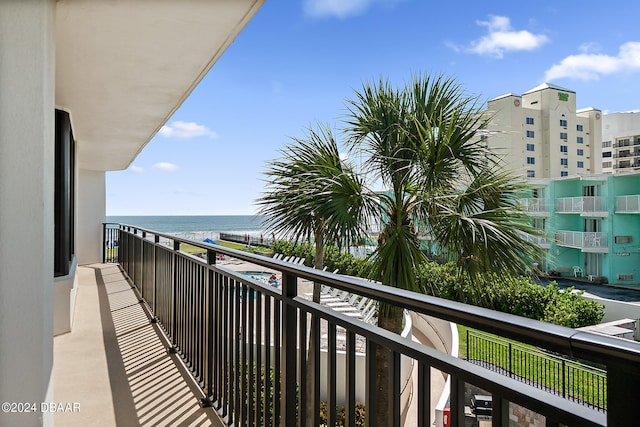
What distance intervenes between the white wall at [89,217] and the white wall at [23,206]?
729 cm

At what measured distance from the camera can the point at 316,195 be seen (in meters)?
4.52

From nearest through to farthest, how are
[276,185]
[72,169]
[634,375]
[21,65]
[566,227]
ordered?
[634,375] < [21,65] < [72,169] < [276,185] < [566,227]

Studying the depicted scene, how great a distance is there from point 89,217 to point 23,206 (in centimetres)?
740

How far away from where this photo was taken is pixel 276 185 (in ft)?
18.0

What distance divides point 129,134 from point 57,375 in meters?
3.25

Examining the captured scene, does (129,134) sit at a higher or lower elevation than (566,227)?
higher

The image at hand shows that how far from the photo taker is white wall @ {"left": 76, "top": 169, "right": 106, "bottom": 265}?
7809 millimetres

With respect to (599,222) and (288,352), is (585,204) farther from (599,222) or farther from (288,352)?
(288,352)

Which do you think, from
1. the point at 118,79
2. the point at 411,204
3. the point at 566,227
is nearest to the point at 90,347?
the point at 118,79

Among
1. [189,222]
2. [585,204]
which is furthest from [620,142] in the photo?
[189,222]

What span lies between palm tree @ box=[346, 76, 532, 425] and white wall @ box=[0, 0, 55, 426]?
10.8 feet

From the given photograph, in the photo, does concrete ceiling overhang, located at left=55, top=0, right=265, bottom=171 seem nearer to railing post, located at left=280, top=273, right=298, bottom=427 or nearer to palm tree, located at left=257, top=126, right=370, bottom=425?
railing post, located at left=280, top=273, right=298, bottom=427

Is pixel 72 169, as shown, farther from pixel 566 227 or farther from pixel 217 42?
pixel 566 227

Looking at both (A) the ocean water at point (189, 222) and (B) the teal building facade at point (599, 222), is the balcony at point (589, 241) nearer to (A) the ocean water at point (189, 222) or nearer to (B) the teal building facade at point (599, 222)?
(B) the teal building facade at point (599, 222)
